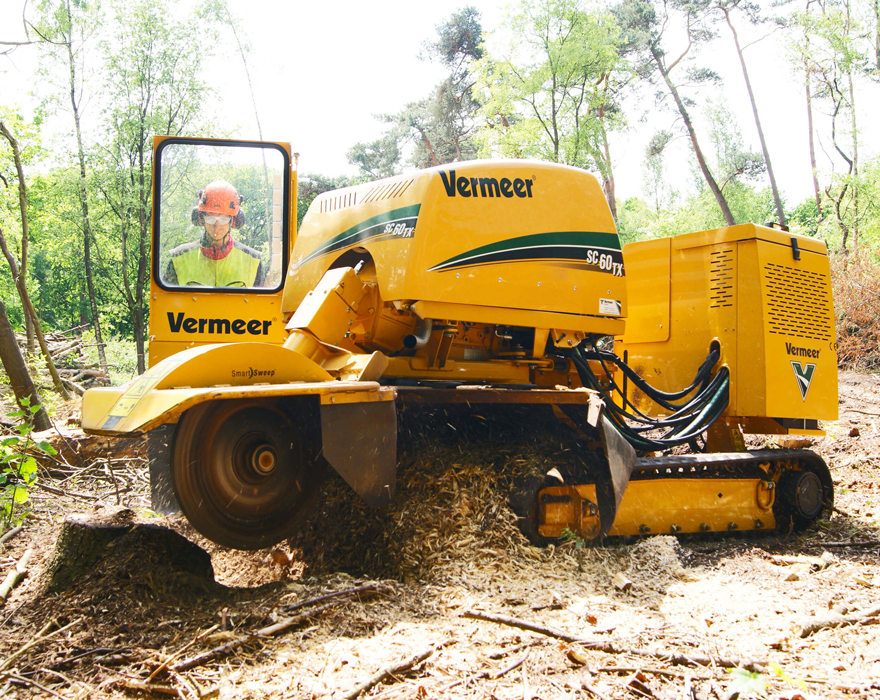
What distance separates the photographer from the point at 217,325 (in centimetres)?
488

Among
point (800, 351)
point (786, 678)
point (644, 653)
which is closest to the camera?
point (786, 678)

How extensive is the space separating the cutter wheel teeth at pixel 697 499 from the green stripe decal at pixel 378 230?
1697 mm

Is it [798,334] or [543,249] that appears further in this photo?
[798,334]

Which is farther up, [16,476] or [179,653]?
[16,476]

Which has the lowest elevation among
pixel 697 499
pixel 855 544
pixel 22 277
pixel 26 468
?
pixel 855 544

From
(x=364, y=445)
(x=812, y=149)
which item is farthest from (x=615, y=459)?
(x=812, y=149)

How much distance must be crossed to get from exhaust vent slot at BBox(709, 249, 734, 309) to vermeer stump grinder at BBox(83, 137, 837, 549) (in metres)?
0.02

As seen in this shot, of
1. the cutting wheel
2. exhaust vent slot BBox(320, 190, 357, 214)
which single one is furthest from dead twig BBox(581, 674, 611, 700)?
exhaust vent slot BBox(320, 190, 357, 214)

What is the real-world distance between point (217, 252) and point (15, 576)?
8.03ft

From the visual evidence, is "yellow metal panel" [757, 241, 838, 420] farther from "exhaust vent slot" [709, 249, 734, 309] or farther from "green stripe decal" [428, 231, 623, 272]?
"green stripe decal" [428, 231, 623, 272]

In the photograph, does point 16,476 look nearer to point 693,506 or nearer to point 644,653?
point 644,653

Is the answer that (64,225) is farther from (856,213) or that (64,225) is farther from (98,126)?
(856,213)

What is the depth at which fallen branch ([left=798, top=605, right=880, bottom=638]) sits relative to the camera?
3.16 metres

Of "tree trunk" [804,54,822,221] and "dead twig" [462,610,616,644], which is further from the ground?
"tree trunk" [804,54,822,221]
